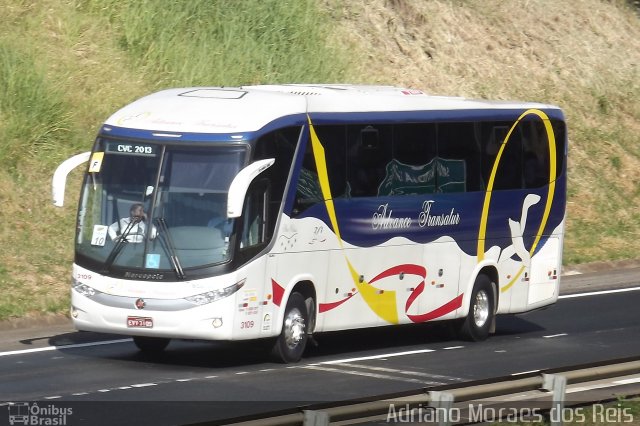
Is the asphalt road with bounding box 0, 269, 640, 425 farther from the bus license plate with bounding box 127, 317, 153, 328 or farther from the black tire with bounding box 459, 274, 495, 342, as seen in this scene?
the bus license plate with bounding box 127, 317, 153, 328

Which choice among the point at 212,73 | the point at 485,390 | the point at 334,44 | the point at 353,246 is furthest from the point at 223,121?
the point at 334,44

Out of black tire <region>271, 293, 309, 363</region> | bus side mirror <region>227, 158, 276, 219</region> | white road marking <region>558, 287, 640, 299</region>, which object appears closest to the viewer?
bus side mirror <region>227, 158, 276, 219</region>

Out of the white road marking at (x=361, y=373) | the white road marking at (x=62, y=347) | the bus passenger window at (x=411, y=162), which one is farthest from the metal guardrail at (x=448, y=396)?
the white road marking at (x=62, y=347)

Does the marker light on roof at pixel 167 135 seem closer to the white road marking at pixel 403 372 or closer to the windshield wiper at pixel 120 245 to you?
the windshield wiper at pixel 120 245

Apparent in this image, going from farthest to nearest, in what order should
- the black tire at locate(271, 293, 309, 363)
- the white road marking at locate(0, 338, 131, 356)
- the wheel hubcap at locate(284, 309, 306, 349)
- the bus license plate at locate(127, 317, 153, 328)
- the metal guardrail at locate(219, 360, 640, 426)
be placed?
the white road marking at locate(0, 338, 131, 356) < the wheel hubcap at locate(284, 309, 306, 349) < the black tire at locate(271, 293, 309, 363) < the bus license plate at locate(127, 317, 153, 328) < the metal guardrail at locate(219, 360, 640, 426)

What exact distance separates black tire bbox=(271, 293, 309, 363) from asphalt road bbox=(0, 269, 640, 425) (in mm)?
157

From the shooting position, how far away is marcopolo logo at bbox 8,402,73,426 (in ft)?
37.3

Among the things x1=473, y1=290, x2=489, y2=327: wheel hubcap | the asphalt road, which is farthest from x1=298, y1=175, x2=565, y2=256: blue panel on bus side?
the asphalt road

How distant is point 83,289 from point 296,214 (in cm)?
262

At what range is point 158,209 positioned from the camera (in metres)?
15.2

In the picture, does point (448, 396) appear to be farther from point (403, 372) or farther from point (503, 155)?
point (503, 155)

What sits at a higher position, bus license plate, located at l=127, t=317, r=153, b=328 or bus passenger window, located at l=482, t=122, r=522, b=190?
bus passenger window, located at l=482, t=122, r=522, b=190

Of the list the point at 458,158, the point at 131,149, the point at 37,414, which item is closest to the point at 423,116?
the point at 458,158

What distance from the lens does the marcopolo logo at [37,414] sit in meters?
11.4
